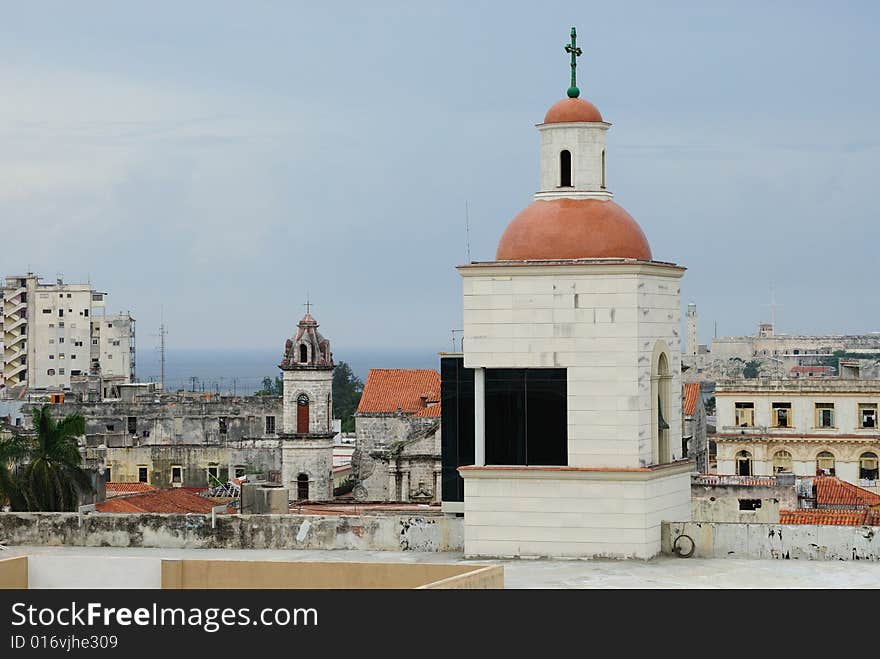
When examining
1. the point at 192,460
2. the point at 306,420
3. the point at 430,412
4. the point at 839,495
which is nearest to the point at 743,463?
the point at 430,412

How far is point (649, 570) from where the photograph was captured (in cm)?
2519

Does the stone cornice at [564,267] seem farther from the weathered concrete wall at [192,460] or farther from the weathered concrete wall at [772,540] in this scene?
the weathered concrete wall at [192,460]

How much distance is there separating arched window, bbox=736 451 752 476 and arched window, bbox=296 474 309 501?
729 inches

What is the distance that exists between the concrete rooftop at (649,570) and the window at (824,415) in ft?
188

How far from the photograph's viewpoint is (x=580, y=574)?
24.8 m

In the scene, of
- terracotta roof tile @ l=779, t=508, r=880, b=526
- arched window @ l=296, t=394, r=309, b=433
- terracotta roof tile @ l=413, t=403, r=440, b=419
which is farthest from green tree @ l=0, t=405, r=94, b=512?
→ terracotta roof tile @ l=413, t=403, r=440, b=419

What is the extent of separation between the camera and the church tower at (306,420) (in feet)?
260

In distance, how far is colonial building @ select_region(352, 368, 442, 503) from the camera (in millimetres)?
75438

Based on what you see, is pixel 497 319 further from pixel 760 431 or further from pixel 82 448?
pixel 82 448

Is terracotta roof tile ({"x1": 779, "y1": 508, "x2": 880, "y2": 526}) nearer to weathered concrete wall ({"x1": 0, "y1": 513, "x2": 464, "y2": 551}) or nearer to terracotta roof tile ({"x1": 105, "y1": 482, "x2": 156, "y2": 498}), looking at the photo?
weathered concrete wall ({"x1": 0, "y1": 513, "x2": 464, "y2": 551})

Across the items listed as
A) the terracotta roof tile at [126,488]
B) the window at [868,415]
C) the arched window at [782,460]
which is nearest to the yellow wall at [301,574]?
the terracotta roof tile at [126,488]

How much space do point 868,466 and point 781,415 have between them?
4.26 metres
